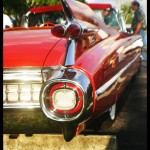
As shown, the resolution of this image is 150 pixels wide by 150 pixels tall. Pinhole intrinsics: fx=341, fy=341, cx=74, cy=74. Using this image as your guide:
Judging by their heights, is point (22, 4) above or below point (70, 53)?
above

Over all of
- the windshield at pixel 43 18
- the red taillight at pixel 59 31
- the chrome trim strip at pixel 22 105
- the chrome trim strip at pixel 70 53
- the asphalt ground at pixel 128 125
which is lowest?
the asphalt ground at pixel 128 125

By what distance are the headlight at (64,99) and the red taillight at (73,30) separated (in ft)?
1.55

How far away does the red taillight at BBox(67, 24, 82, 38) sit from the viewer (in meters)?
2.40

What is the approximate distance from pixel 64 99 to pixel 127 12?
4.05 meters

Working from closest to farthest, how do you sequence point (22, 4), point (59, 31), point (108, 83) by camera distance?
1. point (59, 31)
2. point (108, 83)
3. point (22, 4)

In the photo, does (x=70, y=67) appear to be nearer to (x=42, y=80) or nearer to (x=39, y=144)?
(x=42, y=80)

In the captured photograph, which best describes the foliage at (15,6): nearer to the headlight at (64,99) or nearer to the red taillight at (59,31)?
the red taillight at (59,31)

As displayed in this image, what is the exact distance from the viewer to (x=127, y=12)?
5.89m

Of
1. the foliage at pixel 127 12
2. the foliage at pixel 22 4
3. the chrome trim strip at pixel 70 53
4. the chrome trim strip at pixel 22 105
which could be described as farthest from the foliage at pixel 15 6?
the foliage at pixel 127 12

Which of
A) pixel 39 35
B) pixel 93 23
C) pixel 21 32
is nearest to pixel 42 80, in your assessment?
pixel 39 35

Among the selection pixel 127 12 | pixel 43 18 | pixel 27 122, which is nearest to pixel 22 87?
pixel 27 122

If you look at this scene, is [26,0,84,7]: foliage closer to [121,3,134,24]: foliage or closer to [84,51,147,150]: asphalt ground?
[84,51,147,150]: asphalt ground

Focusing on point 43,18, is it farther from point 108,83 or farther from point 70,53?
point 70,53

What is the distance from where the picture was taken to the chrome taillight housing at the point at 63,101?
212 centimetres
